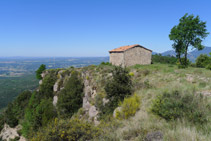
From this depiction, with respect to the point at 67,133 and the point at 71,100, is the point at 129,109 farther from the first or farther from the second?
the point at 71,100

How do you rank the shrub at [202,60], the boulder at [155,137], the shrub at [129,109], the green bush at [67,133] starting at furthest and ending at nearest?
the shrub at [202,60] → the shrub at [129,109] → the green bush at [67,133] → the boulder at [155,137]

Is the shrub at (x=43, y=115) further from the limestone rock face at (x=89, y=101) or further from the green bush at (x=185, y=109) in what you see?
the green bush at (x=185, y=109)

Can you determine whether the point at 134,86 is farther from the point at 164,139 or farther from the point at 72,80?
the point at 72,80

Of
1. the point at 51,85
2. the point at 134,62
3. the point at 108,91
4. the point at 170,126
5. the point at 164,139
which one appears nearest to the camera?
the point at 164,139

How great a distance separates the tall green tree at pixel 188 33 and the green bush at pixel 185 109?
68.6 ft

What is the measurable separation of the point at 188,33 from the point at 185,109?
22392 millimetres

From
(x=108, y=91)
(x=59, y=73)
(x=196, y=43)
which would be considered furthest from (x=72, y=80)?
(x=196, y=43)

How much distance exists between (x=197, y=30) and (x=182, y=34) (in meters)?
2.51

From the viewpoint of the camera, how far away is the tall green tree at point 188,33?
838 inches

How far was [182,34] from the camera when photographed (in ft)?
72.9

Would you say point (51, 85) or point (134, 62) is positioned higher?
point (134, 62)

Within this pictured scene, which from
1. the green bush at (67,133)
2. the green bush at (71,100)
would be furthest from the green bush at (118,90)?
the green bush at (71,100)

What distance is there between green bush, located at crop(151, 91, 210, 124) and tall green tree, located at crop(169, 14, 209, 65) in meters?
20.9

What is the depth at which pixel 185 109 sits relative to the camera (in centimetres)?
486
